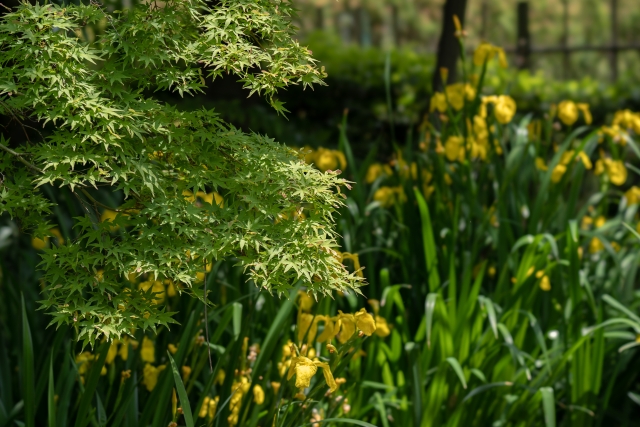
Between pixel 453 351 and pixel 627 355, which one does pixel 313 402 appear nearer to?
pixel 453 351

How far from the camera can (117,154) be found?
129cm

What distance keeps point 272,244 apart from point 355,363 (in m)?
1.00

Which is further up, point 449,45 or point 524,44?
point 449,45

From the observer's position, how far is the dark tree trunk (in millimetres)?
3879

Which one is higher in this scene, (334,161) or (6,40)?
(6,40)

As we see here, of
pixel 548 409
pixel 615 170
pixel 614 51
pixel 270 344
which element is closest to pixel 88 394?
pixel 270 344

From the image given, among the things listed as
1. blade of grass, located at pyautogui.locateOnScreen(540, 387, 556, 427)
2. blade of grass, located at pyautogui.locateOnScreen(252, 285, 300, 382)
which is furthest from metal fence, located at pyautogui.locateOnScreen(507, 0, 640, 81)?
blade of grass, located at pyautogui.locateOnScreen(252, 285, 300, 382)

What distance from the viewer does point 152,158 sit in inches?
55.4

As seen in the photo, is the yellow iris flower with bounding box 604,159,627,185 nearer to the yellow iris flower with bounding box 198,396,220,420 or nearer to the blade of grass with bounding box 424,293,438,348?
the blade of grass with bounding box 424,293,438,348

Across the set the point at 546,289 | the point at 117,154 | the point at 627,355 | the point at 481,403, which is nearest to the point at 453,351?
the point at 481,403

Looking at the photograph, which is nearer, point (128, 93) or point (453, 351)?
point (128, 93)

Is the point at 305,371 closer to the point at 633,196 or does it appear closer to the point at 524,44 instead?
the point at 633,196

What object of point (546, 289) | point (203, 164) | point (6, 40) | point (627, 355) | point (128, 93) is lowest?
point (627, 355)

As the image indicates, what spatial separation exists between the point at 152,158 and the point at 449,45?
2854 mm
